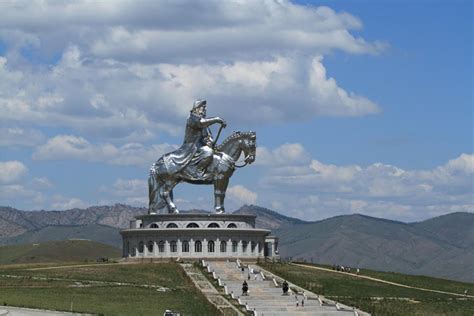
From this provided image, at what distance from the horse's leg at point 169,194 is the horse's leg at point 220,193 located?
4180 mm

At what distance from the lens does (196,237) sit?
120062mm

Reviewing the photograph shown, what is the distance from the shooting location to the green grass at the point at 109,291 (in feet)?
268

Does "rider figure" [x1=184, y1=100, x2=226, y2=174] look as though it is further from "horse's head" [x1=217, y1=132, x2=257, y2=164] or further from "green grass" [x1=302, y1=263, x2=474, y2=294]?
"green grass" [x1=302, y1=263, x2=474, y2=294]

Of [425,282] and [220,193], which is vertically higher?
[220,193]

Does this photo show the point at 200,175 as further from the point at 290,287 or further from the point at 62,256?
the point at 62,256

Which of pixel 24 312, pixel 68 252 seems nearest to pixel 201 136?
pixel 24 312

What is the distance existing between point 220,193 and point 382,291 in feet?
89.7

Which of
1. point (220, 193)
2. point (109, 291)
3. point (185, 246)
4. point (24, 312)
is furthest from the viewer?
point (220, 193)

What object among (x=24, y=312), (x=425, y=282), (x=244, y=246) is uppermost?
(x=244, y=246)

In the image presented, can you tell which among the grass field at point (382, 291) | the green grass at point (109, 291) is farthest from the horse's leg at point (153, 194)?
the grass field at point (382, 291)

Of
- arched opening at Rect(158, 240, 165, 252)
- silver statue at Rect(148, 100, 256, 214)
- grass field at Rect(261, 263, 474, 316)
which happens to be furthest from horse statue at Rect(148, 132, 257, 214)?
grass field at Rect(261, 263, 474, 316)

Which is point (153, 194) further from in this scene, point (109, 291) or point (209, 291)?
point (109, 291)

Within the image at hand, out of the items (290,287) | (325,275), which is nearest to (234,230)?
(325,275)

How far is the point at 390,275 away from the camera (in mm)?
115125
